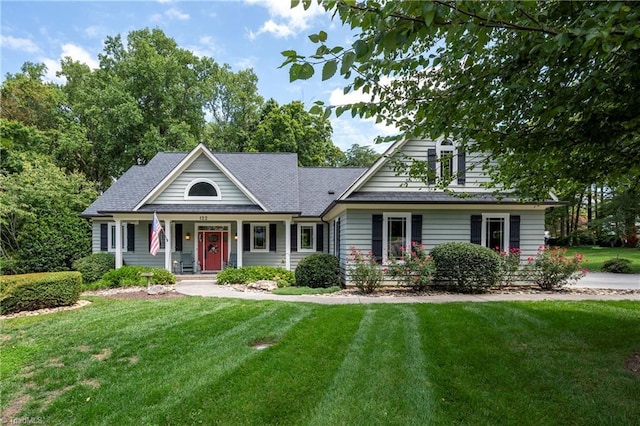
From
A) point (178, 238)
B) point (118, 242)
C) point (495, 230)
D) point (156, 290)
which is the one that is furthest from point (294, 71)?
point (178, 238)

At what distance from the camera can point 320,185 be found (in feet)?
63.2

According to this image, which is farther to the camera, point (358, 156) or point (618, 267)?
point (358, 156)

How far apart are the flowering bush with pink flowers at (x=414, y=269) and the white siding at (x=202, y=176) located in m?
7.67

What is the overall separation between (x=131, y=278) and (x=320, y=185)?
10.3 metres

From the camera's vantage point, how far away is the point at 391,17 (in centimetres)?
234

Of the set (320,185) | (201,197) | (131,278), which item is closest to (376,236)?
(320,185)

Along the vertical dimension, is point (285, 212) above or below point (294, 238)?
above

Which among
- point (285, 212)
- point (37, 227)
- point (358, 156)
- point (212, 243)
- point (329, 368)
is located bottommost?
point (329, 368)

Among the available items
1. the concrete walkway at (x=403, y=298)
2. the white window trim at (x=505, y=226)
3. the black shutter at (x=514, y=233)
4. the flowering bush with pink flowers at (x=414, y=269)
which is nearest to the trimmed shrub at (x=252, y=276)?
the concrete walkway at (x=403, y=298)

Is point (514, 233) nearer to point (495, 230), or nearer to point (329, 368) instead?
point (495, 230)

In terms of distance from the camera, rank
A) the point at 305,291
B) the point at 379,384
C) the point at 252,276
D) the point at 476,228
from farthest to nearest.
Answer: the point at 252,276
the point at 476,228
the point at 305,291
the point at 379,384

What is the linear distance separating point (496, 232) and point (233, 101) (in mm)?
30738

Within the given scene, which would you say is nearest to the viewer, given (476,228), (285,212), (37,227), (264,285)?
(476,228)

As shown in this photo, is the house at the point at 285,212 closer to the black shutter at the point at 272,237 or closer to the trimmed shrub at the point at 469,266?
the black shutter at the point at 272,237
